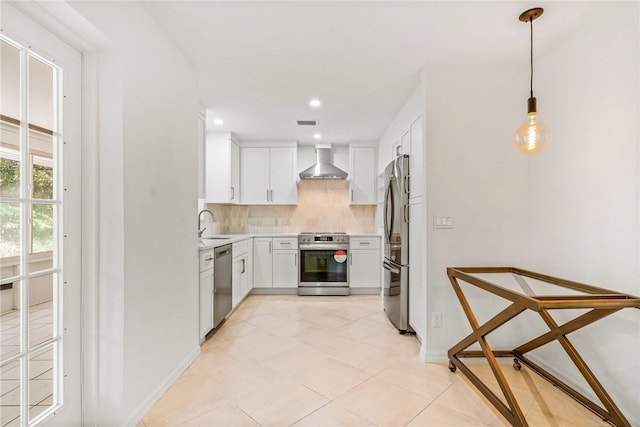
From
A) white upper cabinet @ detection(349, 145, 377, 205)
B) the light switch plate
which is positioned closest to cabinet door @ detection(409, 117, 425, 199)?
the light switch plate

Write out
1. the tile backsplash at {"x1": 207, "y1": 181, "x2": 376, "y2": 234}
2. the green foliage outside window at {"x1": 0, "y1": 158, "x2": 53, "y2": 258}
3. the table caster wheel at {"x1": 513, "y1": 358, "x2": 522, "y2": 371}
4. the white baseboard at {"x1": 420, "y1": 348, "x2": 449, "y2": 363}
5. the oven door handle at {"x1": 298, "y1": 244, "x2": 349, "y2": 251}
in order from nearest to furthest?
the green foliage outside window at {"x1": 0, "y1": 158, "x2": 53, "y2": 258} < the table caster wheel at {"x1": 513, "y1": 358, "x2": 522, "y2": 371} < the white baseboard at {"x1": 420, "y1": 348, "x2": 449, "y2": 363} < the oven door handle at {"x1": 298, "y1": 244, "x2": 349, "y2": 251} < the tile backsplash at {"x1": 207, "y1": 181, "x2": 376, "y2": 234}

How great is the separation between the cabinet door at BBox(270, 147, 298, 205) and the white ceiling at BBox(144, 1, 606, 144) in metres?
1.60

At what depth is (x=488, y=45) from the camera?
214 cm

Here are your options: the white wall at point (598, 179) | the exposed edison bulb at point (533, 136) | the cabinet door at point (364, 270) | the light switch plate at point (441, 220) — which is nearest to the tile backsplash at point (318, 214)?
the cabinet door at point (364, 270)

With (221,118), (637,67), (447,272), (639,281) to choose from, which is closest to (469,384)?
(447,272)

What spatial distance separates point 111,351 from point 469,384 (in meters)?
2.25

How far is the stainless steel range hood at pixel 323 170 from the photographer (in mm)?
4641

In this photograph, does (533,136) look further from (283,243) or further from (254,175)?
(254,175)

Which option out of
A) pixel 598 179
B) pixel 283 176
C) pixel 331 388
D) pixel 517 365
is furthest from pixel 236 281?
pixel 598 179

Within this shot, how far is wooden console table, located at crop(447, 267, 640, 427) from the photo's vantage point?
141 cm

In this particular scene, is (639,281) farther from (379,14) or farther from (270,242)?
(270,242)

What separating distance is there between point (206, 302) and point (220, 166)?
2188mm

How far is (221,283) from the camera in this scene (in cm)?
304

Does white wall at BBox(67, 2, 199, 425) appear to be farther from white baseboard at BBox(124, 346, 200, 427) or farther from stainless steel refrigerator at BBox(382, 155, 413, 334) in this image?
stainless steel refrigerator at BBox(382, 155, 413, 334)
